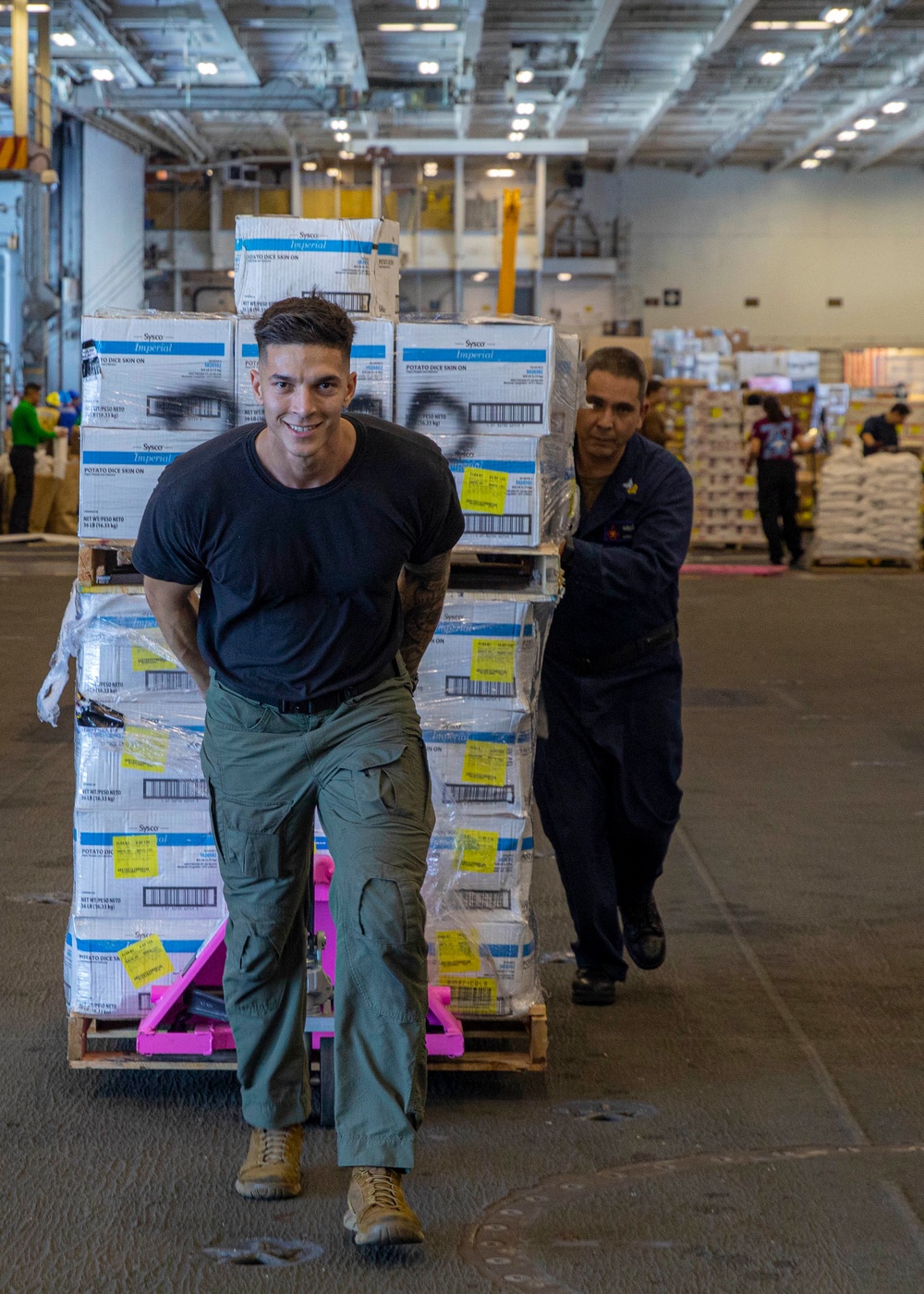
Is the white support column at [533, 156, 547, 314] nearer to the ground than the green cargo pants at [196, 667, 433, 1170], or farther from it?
farther from it

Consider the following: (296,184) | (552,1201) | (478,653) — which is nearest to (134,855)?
(478,653)

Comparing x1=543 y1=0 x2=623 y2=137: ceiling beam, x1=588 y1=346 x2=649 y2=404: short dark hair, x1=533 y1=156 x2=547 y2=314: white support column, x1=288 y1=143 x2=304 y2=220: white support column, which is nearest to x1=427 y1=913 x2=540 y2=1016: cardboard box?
x1=588 y1=346 x2=649 y2=404: short dark hair

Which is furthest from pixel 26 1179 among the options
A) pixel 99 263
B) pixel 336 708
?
pixel 99 263

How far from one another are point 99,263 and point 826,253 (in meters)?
18.4

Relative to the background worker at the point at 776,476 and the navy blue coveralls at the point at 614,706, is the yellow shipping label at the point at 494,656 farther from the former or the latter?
the background worker at the point at 776,476

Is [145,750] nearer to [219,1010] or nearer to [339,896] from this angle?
[219,1010]

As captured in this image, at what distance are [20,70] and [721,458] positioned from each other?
10.9 m

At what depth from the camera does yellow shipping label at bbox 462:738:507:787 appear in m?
3.88

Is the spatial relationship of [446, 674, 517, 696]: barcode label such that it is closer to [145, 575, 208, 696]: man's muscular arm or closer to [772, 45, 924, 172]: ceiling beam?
[145, 575, 208, 696]: man's muscular arm

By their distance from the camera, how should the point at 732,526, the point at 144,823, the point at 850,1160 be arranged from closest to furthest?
the point at 850,1160, the point at 144,823, the point at 732,526

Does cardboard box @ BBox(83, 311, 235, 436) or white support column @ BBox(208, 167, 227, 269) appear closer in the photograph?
cardboard box @ BBox(83, 311, 235, 436)

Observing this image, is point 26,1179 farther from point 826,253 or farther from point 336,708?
point 826,253

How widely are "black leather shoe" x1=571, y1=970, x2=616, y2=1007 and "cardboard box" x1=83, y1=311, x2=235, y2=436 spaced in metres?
Result: 1.97

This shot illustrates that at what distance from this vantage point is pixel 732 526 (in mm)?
22469
